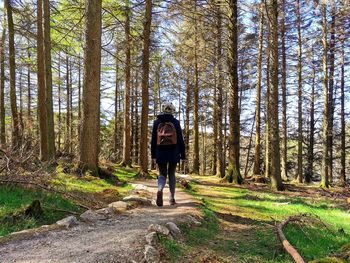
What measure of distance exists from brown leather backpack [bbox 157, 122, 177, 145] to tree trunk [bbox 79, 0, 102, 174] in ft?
11.7

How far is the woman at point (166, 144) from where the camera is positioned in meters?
6.94

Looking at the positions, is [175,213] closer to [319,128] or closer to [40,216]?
[40,216]

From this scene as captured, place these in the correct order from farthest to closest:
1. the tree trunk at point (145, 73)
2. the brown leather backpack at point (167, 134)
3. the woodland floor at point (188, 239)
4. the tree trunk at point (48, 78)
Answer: the tree trunk at point (145, 73) → the tree trunk at point (48, 78) → the brown leather backpack at point (167, 134) → the woodland floor at point (188, 239)

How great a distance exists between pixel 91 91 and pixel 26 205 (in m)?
5.04

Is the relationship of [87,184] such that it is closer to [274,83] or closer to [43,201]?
[43,201]

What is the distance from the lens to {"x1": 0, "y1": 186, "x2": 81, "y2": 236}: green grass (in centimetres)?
493

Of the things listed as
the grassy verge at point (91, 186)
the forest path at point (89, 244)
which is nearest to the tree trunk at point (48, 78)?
the grassy verge at point (91, 186)

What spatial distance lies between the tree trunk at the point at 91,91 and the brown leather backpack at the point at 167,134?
11.7ft

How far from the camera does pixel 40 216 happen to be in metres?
5.31

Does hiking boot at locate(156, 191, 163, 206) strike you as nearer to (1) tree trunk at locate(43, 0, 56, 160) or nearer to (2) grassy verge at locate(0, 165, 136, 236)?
(2) grassy verge at locate(0, 165, 136, 236)

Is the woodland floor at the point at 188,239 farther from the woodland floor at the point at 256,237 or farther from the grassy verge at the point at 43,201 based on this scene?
the grassy verge at the point at 43,201

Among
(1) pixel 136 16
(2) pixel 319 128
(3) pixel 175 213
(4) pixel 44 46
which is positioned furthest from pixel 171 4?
(2) pixel 319 128

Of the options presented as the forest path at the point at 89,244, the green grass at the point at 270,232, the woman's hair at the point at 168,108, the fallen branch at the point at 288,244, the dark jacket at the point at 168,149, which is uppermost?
the woman's hair at the point at 168,108

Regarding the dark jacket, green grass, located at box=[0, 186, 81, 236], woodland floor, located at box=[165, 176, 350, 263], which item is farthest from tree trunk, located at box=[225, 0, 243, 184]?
green grass, located at box=[0, 186, 81, 236]
